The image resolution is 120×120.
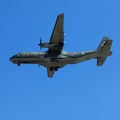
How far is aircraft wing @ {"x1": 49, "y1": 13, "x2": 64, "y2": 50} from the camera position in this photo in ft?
208

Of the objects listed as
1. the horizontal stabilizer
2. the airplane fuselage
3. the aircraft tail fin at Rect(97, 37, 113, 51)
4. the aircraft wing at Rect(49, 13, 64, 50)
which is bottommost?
the horizontal stabilizer

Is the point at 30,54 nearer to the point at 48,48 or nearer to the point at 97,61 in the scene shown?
the point at 48,48

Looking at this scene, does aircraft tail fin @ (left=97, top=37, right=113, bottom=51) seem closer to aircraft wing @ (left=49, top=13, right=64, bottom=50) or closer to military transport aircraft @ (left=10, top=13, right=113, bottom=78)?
military transport aircraft @ (left=10, top=13, right=113, bottom=78)

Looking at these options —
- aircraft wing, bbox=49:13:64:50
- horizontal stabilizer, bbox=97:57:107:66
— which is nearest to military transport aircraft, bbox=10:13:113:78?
aircraft wing, bbox=49:13:64:50

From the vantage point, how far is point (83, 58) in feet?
220

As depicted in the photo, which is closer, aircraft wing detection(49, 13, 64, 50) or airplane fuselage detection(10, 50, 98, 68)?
aircraft wing detection(49, 13, 64, 50)

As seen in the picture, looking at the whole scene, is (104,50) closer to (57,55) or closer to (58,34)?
(57,55)

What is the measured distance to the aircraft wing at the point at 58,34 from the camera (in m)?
63.3

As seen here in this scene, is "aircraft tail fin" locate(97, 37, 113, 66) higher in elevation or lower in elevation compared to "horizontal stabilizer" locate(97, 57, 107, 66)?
higher

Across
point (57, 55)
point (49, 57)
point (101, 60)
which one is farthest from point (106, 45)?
point (49, 57)

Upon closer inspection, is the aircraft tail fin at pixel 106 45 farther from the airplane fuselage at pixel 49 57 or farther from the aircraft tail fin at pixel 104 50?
the airplane fuselage at pixel 49 57

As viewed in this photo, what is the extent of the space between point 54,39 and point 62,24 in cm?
386

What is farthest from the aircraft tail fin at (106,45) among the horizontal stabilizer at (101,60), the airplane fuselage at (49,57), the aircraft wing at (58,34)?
the aircraft wing at (58,34)

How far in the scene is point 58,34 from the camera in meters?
65.4
